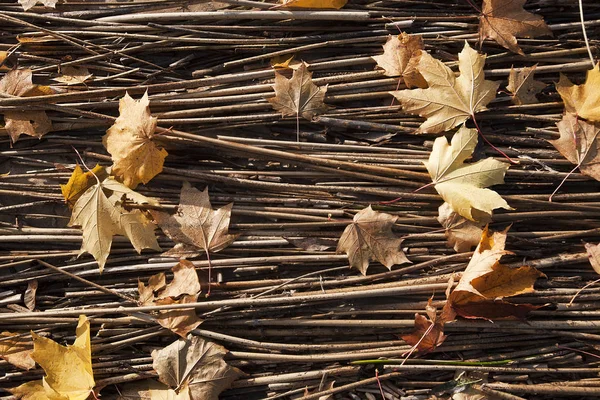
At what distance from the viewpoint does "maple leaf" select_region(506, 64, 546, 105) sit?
5.79 feet

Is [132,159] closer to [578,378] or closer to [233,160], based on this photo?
[233,160]

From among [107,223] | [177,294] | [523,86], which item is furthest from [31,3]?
[523,86]

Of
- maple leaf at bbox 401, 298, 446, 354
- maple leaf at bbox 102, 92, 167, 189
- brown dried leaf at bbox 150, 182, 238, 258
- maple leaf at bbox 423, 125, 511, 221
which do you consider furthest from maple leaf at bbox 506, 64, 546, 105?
maple leaf at bbox 102, 92, 167, 189

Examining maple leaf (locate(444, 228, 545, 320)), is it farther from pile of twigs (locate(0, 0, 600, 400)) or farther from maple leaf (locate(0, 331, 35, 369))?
maple leaf (locate(0, 331, 35, 369))

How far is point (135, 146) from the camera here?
1723 mm

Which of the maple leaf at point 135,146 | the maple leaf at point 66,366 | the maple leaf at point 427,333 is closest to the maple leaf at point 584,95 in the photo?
the maple leaf at point 427,333

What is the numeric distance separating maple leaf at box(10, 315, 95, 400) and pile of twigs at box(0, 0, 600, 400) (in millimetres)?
80

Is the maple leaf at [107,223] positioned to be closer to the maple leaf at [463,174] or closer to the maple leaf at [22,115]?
the maple leaf at [22,115]

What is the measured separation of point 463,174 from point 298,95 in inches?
23.6

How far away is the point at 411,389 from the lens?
1671mm

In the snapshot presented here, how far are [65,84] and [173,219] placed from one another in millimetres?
660

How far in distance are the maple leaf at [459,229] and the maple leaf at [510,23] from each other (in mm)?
595

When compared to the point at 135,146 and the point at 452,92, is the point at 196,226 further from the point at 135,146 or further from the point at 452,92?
the point at 452,92

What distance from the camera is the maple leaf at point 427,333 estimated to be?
1622mm
